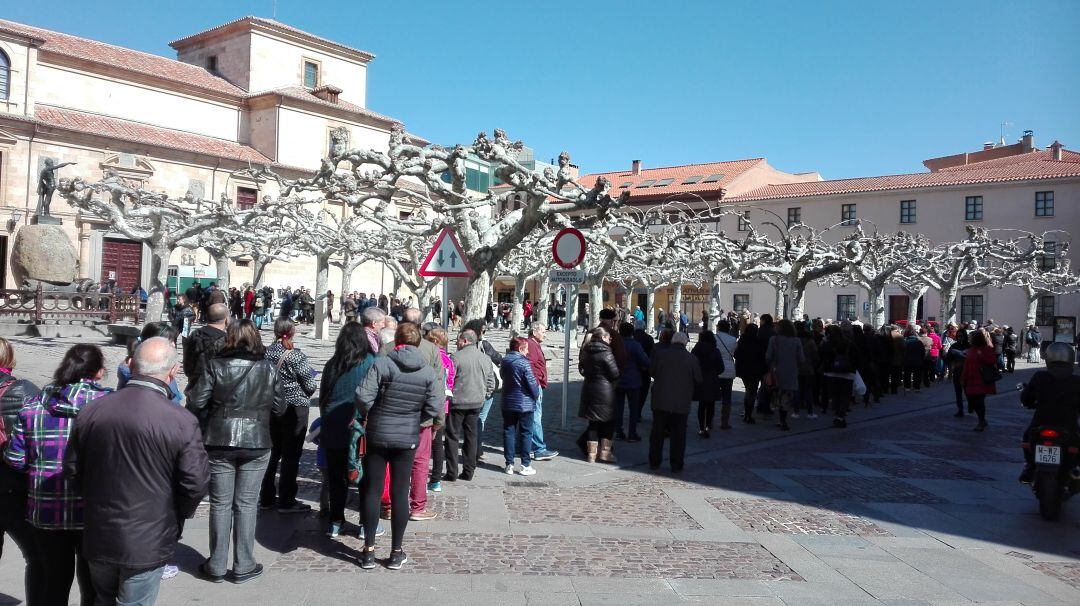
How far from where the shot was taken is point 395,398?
17.8 ft

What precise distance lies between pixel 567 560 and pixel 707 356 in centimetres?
638

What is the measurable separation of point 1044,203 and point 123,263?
54.0 m

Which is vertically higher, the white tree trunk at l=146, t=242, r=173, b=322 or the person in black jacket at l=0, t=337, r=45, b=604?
the white tree trunk at l=146, t=242, r=173, b=322

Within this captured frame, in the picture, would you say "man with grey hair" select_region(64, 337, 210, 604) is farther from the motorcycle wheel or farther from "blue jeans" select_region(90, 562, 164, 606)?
the motorcycle wheel

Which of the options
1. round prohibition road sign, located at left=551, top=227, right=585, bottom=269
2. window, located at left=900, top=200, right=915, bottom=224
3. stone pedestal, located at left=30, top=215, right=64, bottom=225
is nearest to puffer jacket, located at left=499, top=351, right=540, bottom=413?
Result: round prohibition road sign, located at left=551, top=227, right=585, bottom=269

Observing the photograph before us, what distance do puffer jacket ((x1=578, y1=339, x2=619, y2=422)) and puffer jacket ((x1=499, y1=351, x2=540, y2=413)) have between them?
2.96ft

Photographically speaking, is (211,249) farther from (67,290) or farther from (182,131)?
(182,131)

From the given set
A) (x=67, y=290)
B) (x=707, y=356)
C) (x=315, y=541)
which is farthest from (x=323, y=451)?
(x=67, y=290)

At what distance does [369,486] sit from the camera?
5438 millimetres

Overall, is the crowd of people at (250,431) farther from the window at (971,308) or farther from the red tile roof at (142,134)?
the window at (971,308)

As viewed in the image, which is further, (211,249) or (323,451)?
(211,249)

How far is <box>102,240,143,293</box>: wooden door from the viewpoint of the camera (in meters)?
43.5

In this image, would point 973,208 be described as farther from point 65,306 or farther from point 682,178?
point 65,306

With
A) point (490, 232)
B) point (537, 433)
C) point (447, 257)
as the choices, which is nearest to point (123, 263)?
point (490, 232)
